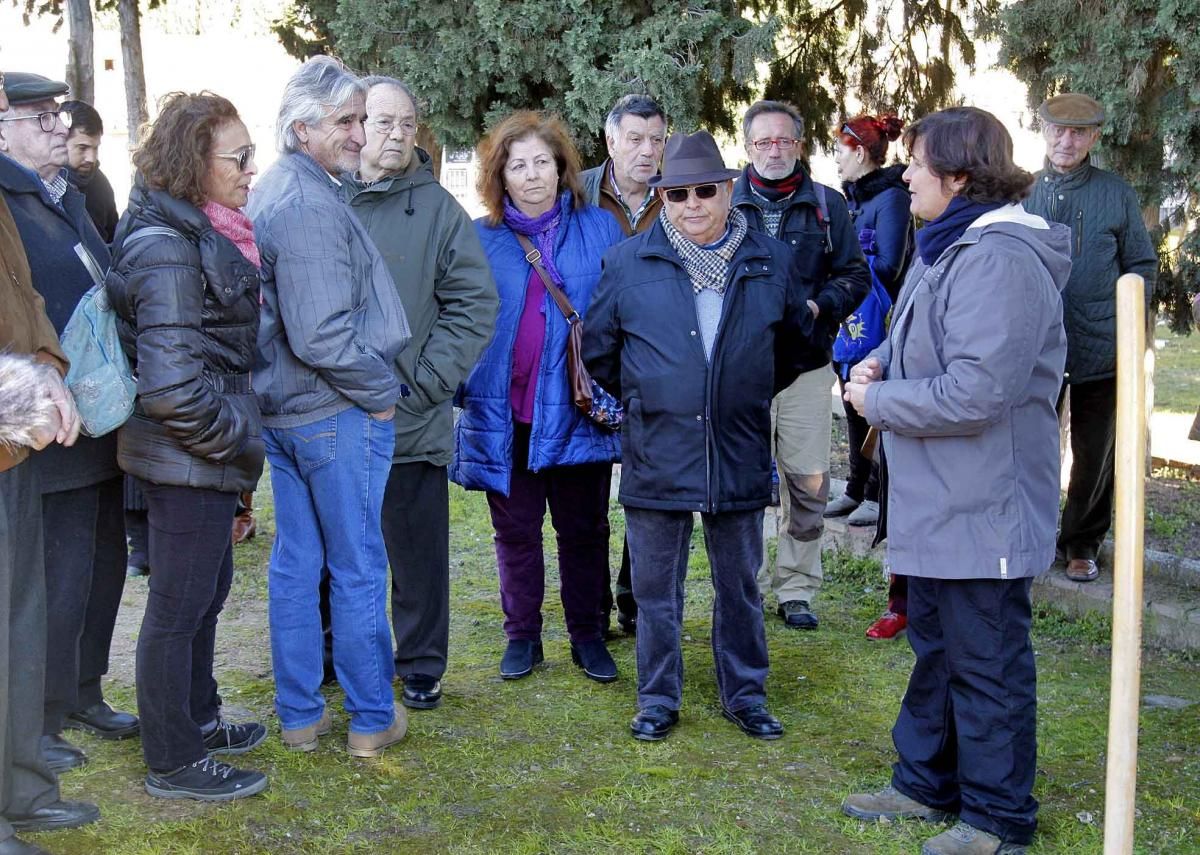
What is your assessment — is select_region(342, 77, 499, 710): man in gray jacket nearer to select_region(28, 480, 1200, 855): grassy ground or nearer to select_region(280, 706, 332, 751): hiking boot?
select_region(280, 706, 332, 751): hiking boot

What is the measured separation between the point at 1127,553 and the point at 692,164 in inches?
89.7

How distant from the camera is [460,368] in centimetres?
430

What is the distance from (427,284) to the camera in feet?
14.1

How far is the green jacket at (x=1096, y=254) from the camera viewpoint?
213 inches

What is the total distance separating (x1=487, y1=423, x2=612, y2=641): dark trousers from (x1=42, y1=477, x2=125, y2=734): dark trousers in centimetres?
138

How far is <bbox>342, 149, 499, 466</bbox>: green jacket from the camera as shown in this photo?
4.27m

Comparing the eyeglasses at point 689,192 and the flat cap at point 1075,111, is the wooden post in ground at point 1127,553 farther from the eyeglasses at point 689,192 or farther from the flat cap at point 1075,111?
the flat cap at point 1075,111

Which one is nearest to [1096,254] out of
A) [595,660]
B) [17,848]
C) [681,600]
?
[681,600]

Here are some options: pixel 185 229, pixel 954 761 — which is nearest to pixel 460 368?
pixel 185 229

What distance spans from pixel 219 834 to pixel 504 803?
821 mm

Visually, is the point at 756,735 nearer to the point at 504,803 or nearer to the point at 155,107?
the point at 504,803

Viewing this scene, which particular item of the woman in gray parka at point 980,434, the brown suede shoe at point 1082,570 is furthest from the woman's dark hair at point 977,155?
the brown suede shoe at point 1082,570

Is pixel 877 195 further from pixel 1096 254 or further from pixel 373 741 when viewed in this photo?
pixel 373 741

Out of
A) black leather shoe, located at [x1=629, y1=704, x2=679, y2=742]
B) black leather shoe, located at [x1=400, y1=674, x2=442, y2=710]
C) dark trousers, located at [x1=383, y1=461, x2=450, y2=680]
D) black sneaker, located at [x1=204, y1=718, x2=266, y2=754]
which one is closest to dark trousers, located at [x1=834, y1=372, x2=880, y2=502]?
black leather shoe, located at [x1=629, y1=704, x2=679, y2=742]
